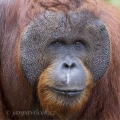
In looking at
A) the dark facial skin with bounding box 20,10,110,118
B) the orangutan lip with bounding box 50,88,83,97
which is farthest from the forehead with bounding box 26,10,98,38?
the orangutan lip with bounding box 50,88,83,97

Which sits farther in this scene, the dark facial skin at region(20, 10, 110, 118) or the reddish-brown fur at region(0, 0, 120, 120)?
the reddish-brown fur at region(0, 0, 120, 120)

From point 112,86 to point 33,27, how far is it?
36.0 inches

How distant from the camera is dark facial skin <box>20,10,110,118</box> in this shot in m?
3.03

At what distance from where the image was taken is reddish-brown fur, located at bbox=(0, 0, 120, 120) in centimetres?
314

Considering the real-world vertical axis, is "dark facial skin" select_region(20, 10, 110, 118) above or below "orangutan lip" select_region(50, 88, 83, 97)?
Answer: above

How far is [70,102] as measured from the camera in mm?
3119

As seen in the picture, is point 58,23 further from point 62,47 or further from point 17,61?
point 17,61

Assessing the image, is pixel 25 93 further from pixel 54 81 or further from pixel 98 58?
pixel 98 58

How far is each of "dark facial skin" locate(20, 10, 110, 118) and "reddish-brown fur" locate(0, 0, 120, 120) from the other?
77mm

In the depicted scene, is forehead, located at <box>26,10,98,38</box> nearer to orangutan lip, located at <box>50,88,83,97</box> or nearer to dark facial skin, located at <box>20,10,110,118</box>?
dark facial skin, located at <box>20,10,110,118</box>

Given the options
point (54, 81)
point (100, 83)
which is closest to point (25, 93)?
point (54, 81)

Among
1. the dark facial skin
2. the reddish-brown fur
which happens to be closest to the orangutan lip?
the dark facial skin

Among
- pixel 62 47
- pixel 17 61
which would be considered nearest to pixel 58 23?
pixel 62 47

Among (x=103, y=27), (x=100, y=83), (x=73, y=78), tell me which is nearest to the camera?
(x=73, y=78)
